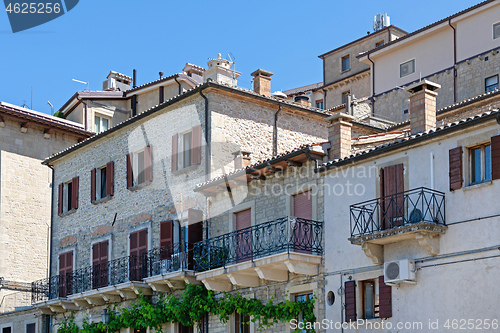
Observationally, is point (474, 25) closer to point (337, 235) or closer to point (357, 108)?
point (357, 108)

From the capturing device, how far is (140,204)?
97.5 feet

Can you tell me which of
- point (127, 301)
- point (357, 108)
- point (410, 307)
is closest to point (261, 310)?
point (410, 307)

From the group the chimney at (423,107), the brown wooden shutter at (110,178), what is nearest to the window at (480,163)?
the chimney at (423,107)

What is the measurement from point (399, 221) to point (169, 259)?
9.33 metres

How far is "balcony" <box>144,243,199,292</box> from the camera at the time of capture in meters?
25.9

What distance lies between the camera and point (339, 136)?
23.0 m

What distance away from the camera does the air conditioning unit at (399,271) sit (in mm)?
19438

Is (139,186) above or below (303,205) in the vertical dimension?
above

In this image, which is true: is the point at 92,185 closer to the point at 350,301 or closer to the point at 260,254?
the point at 260,254

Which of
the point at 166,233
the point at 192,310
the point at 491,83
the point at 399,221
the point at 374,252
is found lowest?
the point at 192,310

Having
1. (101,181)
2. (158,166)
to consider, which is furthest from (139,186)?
(101,181)

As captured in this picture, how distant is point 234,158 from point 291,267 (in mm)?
6234

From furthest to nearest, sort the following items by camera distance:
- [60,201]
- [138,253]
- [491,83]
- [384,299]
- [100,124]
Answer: [100,124]
[60,201]
[491,83]
[138,253]
[384,299]

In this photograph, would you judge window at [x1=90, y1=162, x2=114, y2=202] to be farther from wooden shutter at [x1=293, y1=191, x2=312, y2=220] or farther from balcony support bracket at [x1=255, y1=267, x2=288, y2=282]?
balcony support bracket at [x1=255, y1=267, x2=288, y2=282]
